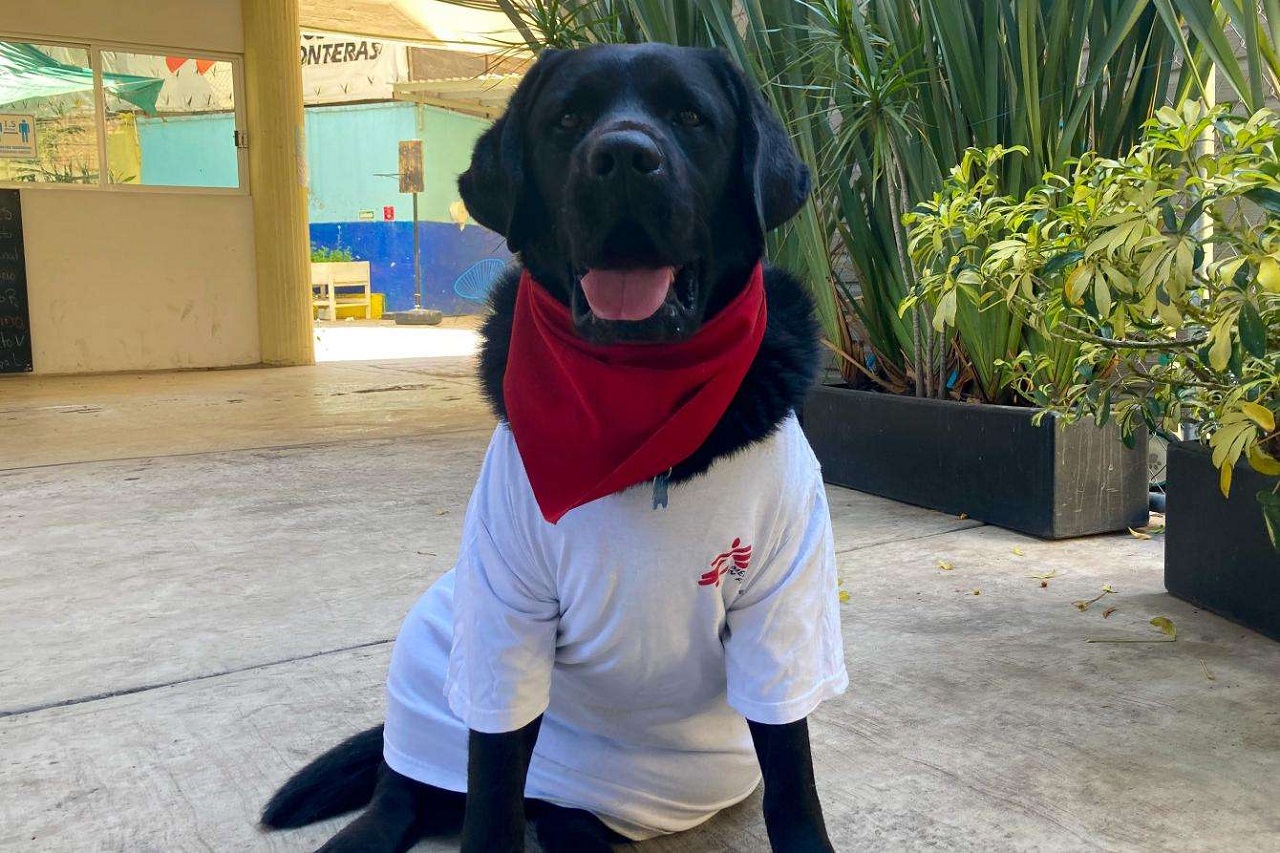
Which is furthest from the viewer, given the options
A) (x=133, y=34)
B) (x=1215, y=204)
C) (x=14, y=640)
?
(x=133, y=34)

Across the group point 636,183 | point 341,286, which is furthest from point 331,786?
point 341,286

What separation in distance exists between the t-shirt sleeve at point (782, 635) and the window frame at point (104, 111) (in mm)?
9008

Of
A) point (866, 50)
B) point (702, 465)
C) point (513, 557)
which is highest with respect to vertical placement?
point (866, 50)

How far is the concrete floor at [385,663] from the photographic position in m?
1.73

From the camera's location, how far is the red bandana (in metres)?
1.40

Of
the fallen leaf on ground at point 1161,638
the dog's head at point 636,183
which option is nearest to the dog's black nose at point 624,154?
the dog's head at point 636,183

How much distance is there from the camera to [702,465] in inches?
56.3

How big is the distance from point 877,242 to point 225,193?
6948 millimetres

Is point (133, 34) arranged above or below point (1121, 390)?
→ above

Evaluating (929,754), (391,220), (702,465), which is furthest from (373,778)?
(391,220)

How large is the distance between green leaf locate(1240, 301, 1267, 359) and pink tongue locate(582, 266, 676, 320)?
999 mm

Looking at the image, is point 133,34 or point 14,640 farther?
point 133,34

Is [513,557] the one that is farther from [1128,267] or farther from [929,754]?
[1128,267]

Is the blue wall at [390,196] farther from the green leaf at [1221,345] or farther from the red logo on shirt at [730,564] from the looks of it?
the red logo on shirt at [730,564]
